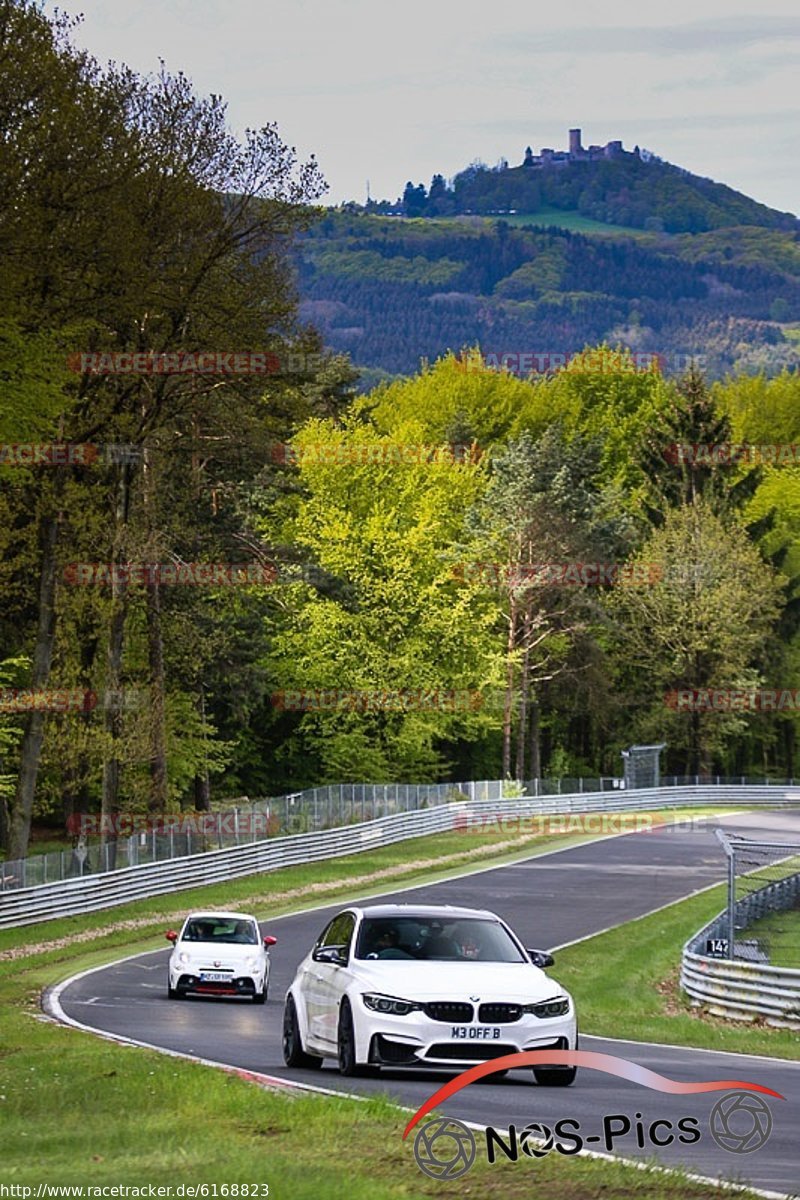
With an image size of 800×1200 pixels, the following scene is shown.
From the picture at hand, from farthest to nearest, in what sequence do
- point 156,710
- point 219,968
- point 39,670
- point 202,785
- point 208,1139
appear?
point 202,785 < point 156,710 < point 39,670 < point 219,968 < point 208,1139

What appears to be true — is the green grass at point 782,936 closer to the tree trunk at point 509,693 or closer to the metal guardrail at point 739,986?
the metal guardrail at point 739,986

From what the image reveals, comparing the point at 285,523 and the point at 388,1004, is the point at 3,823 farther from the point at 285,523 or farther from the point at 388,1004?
the point at 388,1004

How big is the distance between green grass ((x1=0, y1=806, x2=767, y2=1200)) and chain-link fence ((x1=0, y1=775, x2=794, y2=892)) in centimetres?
2275

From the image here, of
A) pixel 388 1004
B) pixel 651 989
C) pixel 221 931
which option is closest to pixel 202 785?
pixel 651 989

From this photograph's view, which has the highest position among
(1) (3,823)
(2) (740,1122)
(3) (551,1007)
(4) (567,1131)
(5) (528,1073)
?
(3) (551,1007)

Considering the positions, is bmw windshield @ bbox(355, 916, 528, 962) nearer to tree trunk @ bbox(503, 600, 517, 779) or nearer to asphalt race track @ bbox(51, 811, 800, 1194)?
asphalt race track @ bbox(51, 811, 800, 1194)

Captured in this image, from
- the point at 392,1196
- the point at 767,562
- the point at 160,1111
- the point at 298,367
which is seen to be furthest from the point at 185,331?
the point at 767,562

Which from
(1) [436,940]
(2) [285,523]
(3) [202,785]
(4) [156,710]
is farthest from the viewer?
(2) [285,523]

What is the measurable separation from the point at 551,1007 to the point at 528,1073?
835 mm

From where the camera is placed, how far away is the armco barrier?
1676 inches

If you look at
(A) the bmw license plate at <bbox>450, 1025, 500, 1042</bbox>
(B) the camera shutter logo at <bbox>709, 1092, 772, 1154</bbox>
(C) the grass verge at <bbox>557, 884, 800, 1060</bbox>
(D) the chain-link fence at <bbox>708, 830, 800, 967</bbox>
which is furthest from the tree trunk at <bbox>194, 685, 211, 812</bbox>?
(B) the camera shutter logo at <bbox>709, 1092, 772, 1154</bbox>

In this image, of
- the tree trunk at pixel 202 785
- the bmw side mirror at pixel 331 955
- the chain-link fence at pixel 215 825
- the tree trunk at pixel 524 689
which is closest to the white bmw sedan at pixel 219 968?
the bmw side mirror at pixel 331 955

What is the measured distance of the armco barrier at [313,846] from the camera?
42562 millimetres

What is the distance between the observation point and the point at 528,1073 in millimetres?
16312
